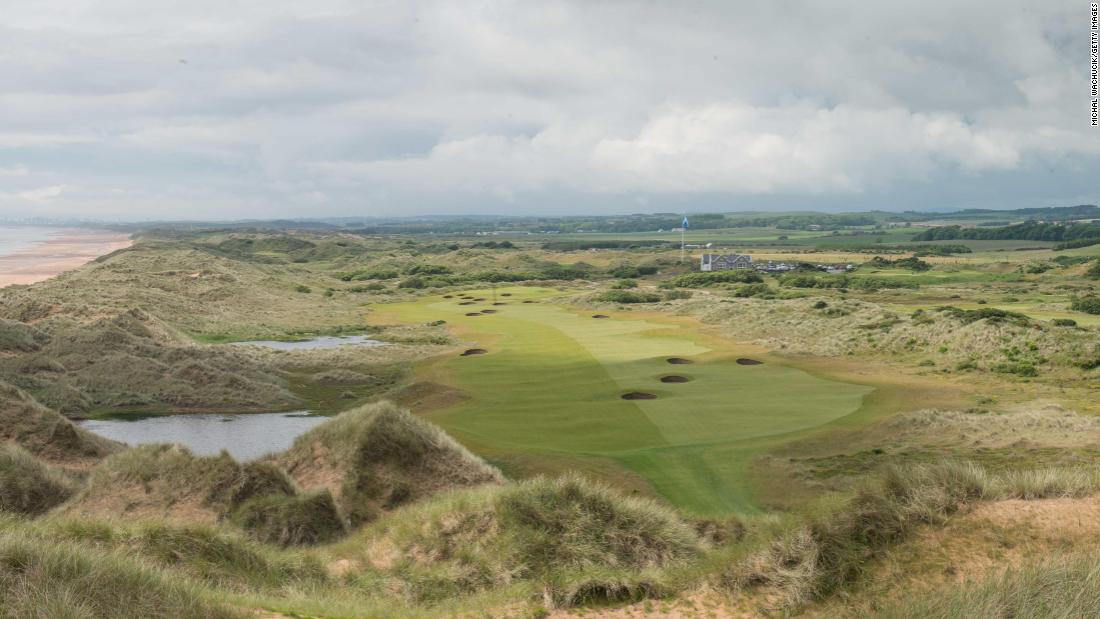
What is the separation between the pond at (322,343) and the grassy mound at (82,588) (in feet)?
158

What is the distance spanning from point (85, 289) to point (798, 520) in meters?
74.5

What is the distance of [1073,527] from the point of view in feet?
32.7

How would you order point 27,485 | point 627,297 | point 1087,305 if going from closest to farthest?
1. point 27,485
2. point 1087,305
3. point 627,297

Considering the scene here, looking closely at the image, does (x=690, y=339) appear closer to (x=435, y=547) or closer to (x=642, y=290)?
(x=642, y=290)

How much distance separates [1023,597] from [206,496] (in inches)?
633

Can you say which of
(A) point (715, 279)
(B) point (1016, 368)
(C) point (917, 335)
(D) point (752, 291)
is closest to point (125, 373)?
(C) point (917, 335)

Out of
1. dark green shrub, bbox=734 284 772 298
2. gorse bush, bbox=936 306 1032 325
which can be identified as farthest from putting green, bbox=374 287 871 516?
dark green shrub, bbox=734 284 772 298

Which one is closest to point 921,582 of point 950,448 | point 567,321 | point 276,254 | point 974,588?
point 974,588

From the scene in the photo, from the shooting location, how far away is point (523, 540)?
13578mm

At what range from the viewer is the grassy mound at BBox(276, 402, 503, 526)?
1939 centimetres

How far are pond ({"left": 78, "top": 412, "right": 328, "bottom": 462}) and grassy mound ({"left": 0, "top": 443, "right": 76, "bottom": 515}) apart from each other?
9650 millimetres

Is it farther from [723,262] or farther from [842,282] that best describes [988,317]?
[723,262]

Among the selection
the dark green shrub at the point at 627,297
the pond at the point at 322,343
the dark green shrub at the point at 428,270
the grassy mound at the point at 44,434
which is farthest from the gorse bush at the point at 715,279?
the grassy mound at the point at 44,434

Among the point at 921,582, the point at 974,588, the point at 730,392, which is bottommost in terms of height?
the point at 730,392
